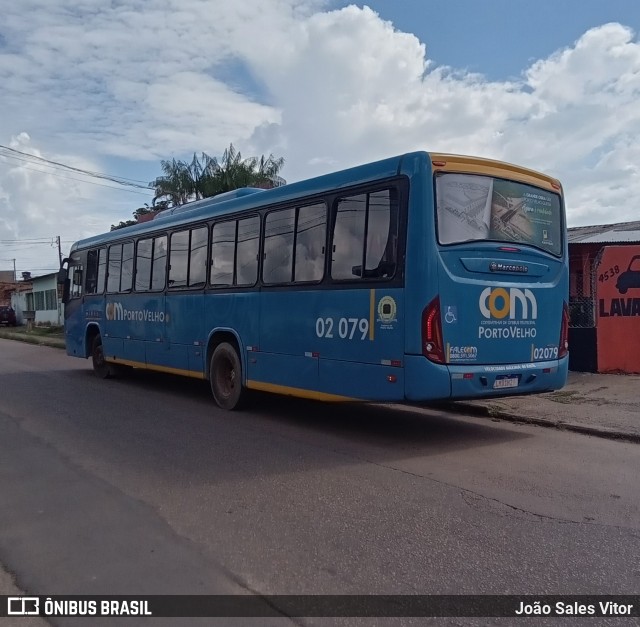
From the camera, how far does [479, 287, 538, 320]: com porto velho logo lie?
7520mm

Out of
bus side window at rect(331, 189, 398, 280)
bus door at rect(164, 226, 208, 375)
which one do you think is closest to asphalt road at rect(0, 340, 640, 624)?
bus door at rect(164, 226, 208, 375)

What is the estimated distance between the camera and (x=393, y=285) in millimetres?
7352

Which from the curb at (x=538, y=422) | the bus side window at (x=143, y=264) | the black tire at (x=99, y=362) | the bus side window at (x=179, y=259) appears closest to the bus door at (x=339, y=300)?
the bus side window at (x=179, y=259)

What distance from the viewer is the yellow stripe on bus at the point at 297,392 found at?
8.16 m

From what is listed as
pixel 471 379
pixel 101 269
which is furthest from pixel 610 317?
pixel 101 269

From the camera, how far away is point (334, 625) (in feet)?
12.0

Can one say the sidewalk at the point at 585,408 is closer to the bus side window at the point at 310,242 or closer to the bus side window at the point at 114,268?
the bus side window at the point at 310,242

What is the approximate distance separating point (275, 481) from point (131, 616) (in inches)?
103

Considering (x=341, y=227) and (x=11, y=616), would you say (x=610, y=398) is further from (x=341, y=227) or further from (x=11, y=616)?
(x=11, y=616)

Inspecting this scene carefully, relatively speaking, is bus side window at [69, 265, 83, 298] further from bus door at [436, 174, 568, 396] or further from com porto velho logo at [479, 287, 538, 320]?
com porto velho logo at [479, 287, 538, 320]

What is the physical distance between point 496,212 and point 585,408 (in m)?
3.71

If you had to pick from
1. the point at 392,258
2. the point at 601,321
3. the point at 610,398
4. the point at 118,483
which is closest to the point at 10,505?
the point at 118,483

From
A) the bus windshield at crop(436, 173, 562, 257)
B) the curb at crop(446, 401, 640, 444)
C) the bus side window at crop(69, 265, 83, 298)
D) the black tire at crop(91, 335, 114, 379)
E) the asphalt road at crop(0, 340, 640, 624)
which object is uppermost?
the bus windshield at crop(436, 173, 562, 257)

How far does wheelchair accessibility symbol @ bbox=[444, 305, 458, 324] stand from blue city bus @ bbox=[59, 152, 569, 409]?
0.05 feet
